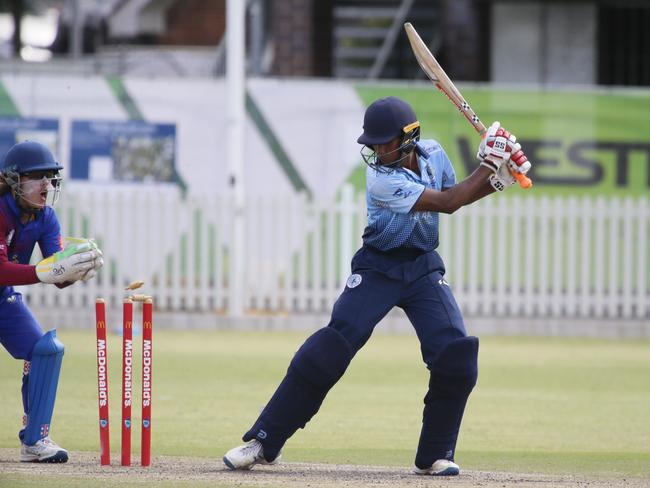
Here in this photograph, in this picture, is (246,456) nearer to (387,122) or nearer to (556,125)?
(387,122)

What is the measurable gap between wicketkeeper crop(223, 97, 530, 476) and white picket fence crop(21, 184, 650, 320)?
26.6 feet

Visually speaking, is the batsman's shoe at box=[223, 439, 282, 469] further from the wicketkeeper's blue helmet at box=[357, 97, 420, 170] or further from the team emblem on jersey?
the wicketkeeper's blue helmet at box=[357, 97, 420, 170]

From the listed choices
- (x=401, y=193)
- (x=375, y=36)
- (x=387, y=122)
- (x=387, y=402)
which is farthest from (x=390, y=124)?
(x=375, y=36)

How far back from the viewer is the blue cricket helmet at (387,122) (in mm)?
6965

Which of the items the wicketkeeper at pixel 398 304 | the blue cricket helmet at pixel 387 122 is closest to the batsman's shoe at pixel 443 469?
the wicketkeeper at pixel 398 304

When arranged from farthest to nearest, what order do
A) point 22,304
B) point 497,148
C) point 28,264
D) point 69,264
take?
point 22,304, point 28,264, point 69,264, point 497,148

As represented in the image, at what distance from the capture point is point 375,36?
21.9 m

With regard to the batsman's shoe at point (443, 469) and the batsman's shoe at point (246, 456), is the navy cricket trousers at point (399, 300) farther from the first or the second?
the batsman's shoe at point (246, 456)

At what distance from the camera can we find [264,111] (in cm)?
1656

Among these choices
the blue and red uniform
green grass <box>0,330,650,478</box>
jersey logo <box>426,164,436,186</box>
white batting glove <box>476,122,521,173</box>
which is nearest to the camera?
white batting glove <box>476,122,521,173</box>

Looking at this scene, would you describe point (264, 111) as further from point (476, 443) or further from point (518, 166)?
point (518, 166)

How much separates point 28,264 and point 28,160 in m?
0.59

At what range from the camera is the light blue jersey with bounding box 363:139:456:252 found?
22.8ft

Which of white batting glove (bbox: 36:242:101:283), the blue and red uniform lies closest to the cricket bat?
white batting glove (bbox: 36:242:101:283)
